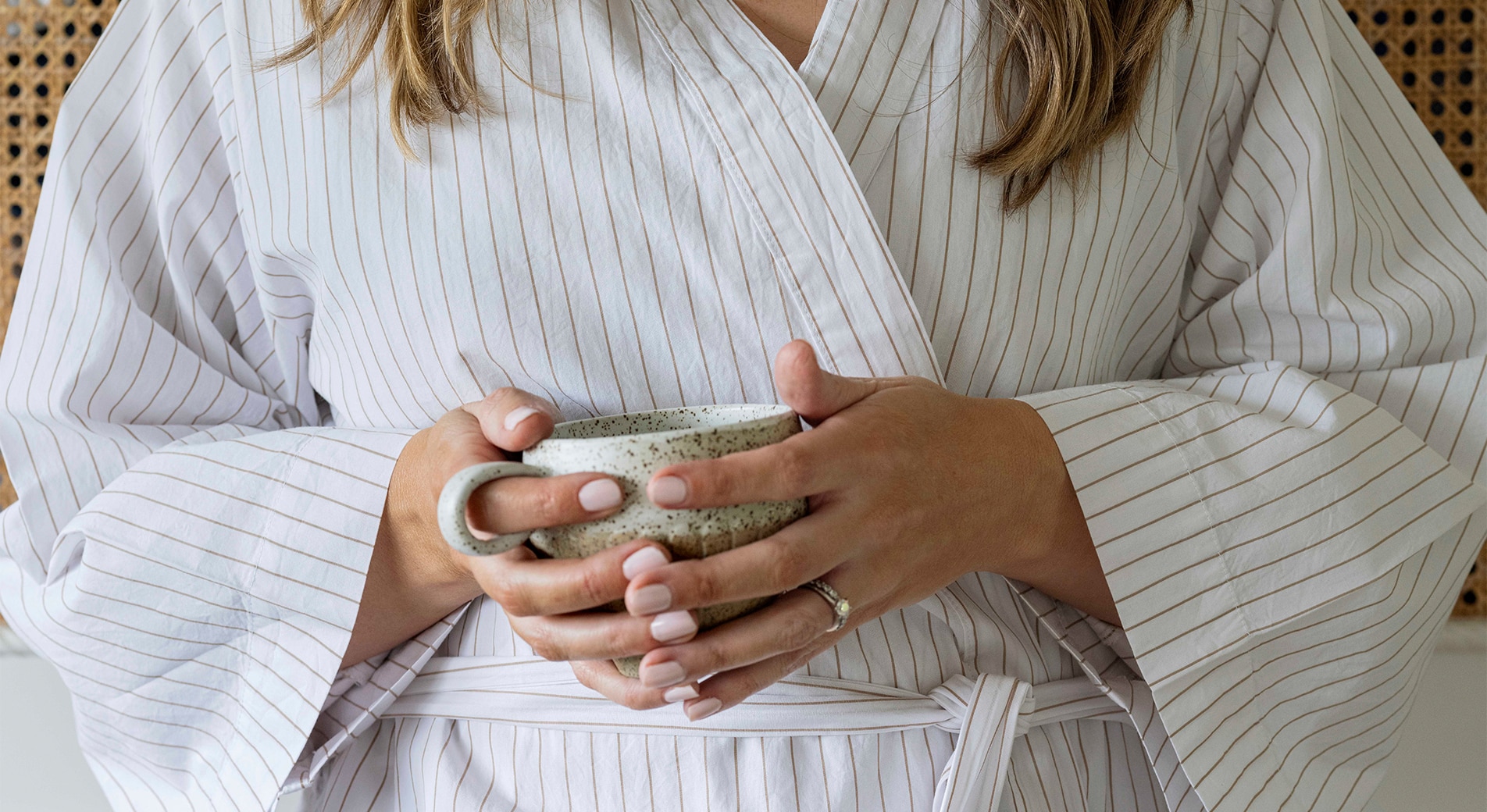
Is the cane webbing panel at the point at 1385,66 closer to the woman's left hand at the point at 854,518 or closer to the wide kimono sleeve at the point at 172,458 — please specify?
the wide kimono sleeve at the point at 172,458

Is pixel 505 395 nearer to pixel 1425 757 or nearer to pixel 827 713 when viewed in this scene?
pixel 827 713

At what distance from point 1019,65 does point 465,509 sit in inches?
17.8

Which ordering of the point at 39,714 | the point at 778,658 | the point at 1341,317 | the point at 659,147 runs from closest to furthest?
the point at 778,658, the point at 659,147, the point at 1341,317, the point at 39,714

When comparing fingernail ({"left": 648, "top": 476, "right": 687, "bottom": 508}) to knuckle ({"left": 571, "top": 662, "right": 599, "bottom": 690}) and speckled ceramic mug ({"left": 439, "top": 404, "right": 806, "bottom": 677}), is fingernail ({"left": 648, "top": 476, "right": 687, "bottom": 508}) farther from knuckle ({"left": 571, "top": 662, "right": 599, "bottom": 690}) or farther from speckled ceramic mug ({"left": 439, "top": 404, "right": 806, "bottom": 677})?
knuckle ({"left": 571, "top": 662, "right": 599, "bottom": 690})

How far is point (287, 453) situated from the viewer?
647 mm

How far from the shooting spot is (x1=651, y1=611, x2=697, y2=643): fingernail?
0.42 m

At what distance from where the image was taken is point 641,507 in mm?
407

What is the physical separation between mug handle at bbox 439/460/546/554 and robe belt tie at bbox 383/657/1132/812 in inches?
8.7

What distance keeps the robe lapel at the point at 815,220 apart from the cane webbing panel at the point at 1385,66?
2.24 ft

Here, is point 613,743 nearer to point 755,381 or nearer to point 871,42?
point 755,381

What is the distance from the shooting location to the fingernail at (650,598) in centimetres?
40

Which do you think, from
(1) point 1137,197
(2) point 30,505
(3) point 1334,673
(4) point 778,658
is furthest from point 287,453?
(3) point 1334,673

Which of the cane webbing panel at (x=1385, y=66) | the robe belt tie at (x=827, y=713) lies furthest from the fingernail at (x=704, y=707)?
the cane webbing panel at (x=1385, y=66)

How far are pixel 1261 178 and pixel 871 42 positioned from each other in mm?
306
